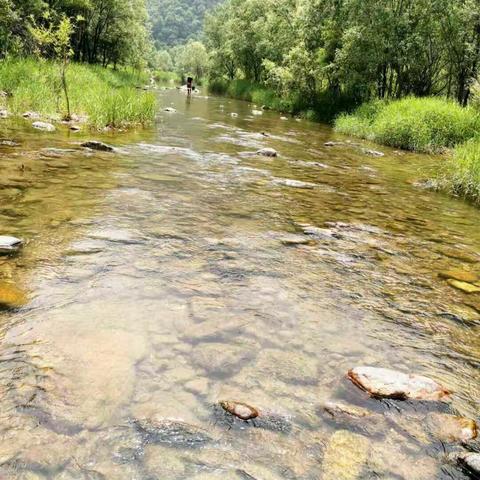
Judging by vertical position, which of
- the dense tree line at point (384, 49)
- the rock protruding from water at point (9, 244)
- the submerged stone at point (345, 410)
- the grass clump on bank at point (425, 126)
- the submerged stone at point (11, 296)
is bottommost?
the submerged stone at point (345, 410)

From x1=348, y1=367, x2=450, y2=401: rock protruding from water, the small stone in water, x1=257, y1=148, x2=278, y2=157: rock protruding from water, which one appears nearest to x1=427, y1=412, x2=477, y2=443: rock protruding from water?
x1=348, y1=367, x2=450, y2=401: rock protruding from water

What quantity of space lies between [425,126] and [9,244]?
17086 millimetres

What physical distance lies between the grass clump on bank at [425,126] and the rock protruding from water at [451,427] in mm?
16007

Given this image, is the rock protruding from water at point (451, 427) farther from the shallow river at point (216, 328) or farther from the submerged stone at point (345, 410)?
the submerged stone at point (345, 410)

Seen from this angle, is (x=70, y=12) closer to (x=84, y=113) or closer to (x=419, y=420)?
(x=84, y=113)

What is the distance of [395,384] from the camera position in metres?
3.44

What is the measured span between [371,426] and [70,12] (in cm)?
4334

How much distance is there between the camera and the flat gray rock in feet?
16.5

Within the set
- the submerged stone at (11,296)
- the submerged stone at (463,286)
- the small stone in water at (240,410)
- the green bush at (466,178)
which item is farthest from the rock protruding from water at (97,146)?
the small stone in water at (240,410)

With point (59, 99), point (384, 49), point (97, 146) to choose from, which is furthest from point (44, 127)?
point (384, 49)

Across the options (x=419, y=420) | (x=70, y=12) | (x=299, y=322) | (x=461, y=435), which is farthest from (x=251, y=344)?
(x=70, y=12)

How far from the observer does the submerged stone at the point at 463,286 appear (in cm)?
550

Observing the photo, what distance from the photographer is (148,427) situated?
2.85m

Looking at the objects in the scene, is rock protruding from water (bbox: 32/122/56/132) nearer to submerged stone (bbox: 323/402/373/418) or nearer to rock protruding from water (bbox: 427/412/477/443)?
submerged stone (bbox: 323/402/373/418)
